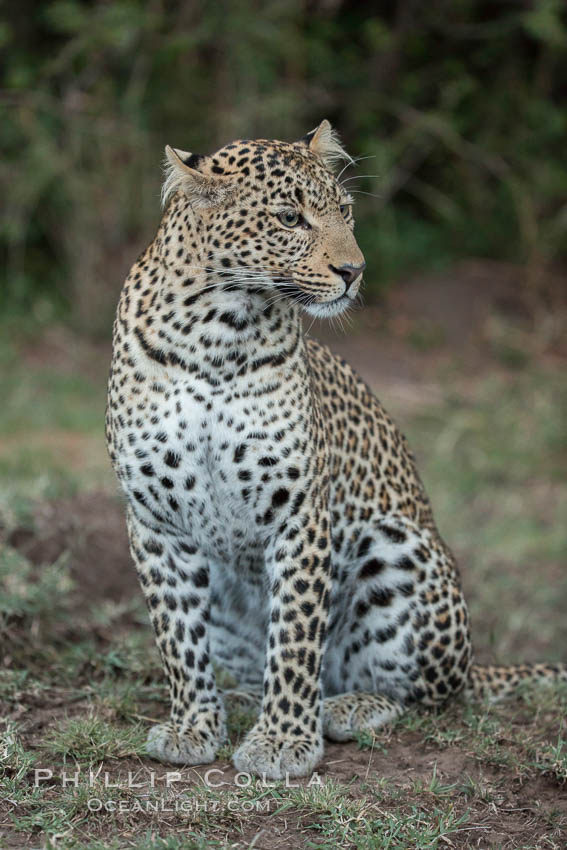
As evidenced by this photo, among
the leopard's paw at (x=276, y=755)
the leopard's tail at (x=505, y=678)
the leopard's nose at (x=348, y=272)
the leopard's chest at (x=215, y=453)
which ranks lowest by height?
the leopard's paw at (x=276, y=755)

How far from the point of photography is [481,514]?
8.79 meters

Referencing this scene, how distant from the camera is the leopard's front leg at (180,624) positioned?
14.0 ft

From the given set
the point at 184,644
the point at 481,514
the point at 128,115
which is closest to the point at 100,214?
the point at 128,115

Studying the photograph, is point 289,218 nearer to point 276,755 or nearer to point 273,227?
point 273,227

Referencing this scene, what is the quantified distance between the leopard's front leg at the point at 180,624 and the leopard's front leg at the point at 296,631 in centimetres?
23

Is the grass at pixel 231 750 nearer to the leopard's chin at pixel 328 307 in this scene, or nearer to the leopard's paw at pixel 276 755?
the leopard's paw at pixel 276 755

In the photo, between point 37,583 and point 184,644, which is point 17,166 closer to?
point 37,583

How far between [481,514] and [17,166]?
6.77 m

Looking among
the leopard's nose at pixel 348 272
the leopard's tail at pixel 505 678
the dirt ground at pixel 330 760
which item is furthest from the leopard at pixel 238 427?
the leopard's tail at pixel 505 678

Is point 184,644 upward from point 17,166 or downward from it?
downward

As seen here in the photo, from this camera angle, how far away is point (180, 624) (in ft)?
14.1

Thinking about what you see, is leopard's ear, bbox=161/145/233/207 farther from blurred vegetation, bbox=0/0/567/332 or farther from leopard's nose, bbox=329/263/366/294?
blurred vegetation, bbox=0/0/567/332

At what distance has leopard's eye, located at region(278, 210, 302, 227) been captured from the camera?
4.01 m

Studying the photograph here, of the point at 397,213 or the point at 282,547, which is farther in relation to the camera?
the point at 397,213
